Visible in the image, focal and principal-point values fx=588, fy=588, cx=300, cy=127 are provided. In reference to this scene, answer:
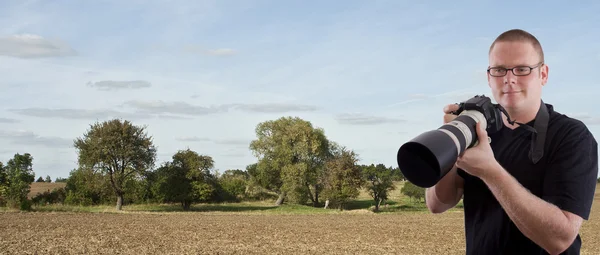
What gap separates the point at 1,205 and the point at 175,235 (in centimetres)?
3353

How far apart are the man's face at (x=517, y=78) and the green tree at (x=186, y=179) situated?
55.1 m

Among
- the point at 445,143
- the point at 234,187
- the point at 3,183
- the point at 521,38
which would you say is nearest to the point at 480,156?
the point at 445,143

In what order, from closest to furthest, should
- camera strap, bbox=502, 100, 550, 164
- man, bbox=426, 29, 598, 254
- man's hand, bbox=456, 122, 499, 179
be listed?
man's hand, bbox=456, 122, 499, 179 < man, bbox=426, 29, 598, 254 < camera strap, bbox=502, 100, 550, 164

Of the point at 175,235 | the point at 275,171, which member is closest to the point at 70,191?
the point at 275,171

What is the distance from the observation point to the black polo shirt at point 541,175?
2203mm

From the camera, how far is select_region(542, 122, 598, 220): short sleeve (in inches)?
86.1

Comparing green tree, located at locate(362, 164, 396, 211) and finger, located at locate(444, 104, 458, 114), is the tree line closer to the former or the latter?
green tree, located at locate(362, 164, 396, 211)

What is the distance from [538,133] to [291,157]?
2505 inches

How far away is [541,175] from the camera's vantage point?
2277 mm

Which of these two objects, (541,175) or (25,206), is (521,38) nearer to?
(541,175)

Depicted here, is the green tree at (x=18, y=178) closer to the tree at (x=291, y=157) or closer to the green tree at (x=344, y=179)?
the tree at (x=291, y=157)

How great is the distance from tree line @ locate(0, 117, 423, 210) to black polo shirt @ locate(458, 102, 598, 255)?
148 feet

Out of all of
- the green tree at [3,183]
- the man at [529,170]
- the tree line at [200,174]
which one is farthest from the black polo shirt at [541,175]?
the green tree at [3,183]

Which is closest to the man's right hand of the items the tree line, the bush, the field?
the field
